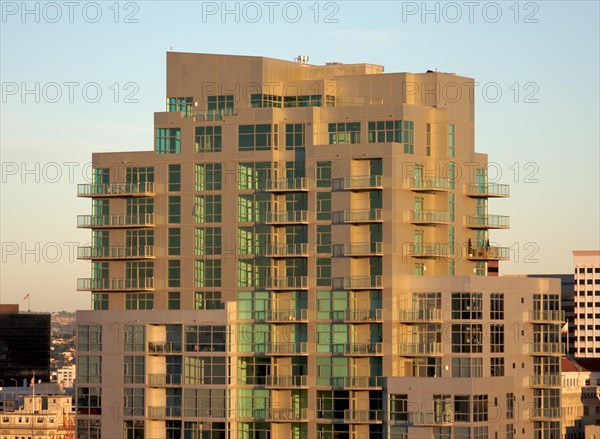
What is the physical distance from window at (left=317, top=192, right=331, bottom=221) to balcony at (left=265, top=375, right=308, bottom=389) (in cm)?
1505

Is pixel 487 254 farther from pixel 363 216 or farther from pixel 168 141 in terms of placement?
pixel 168 141

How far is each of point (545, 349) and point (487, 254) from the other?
11083 millimetres

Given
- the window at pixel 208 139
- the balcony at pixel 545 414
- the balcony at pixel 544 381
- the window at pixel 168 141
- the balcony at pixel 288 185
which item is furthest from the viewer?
the window at pixel 168 141

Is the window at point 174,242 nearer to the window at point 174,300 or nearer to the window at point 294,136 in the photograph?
the window at point 174,300

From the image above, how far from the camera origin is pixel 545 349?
183 metres

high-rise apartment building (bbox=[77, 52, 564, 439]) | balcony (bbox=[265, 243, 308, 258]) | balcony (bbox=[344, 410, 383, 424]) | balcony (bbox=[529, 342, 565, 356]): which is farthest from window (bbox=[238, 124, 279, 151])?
balcony (bbox=[529, 342, 565, 356])

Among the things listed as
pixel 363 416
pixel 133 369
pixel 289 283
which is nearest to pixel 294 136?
pixel 289 283

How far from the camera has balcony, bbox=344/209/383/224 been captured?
6909 inches

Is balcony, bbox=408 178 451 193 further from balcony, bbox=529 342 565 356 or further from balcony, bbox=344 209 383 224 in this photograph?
balcony, bbox=529 342 565 356

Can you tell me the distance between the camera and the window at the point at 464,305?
17562 centimetres

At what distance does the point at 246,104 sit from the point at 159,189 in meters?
11.9

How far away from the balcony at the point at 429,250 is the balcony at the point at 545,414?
1751cm

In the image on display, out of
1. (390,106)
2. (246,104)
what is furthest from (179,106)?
(390,106)

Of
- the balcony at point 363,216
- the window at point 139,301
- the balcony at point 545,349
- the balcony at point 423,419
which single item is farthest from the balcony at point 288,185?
the balcony at point 545,349
